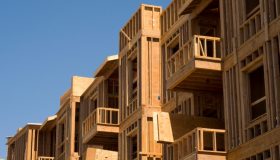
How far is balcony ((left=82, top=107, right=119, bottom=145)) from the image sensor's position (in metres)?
40.9

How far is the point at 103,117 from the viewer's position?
4172cm

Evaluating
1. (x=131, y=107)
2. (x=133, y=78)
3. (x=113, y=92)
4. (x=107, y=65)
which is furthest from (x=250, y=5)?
(x=113, y=92)

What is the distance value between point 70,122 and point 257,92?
79.7ft

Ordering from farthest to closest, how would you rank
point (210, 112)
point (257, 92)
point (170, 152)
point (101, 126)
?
point (101, 126) < point (170, 152) < point (210, 112) < point (257, 92)

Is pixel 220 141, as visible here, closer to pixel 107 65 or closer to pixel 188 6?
pixel 188 6

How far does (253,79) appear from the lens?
28.0 metres

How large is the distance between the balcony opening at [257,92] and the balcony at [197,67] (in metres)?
1.95

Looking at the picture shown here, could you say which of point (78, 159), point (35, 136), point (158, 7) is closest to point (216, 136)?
point (158, 7)

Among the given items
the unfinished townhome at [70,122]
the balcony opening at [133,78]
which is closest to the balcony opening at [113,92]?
the balcony opening at [133,78]

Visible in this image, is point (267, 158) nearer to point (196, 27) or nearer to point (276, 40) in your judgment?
point (276, 40)

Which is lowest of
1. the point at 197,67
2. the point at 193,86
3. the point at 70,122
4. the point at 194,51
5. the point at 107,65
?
the point at 193,86

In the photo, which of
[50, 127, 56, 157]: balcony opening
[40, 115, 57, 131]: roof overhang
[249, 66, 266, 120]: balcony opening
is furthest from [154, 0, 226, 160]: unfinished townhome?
[50, 127, 56, 157]: balcony opening

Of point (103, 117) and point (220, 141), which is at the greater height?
point (103, 117)

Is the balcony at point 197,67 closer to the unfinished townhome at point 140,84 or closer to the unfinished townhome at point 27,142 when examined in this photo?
the unfinished townhome at point 140,84
